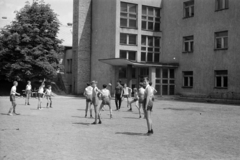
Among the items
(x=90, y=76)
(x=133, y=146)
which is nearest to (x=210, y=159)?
(x=133, y=146)

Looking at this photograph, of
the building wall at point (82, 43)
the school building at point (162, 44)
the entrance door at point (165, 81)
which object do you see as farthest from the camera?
the building wall at point (82, 43)

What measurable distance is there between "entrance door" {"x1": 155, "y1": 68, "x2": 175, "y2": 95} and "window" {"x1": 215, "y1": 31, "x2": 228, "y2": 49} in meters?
7.00

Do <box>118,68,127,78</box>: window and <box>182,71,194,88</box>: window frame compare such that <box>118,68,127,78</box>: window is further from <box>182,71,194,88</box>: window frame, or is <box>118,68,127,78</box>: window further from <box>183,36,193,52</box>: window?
<box>183,36,193,52</box>: window

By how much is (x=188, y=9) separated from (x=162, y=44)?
5581mm

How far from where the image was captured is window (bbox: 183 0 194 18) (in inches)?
1420

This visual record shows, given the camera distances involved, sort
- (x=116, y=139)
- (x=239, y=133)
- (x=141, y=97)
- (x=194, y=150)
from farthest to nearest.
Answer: (x=141, y=97) → (x=239, y=133) → (x=116, y=139) → (x=194, y=150)

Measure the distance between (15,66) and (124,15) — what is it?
1397 centimetres

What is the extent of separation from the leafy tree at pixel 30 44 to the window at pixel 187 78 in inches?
604

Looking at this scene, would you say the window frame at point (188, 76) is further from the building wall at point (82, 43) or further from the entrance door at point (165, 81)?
the building wall at point (82, 43)

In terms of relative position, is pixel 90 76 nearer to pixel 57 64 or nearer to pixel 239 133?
pixel 57 64

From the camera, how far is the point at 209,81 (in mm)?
33312

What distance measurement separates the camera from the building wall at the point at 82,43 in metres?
42.3

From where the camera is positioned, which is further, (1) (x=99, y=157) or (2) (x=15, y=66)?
(2) (x=15, y=66)

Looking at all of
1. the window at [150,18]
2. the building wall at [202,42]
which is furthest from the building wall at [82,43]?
the building wall at [202,42]
